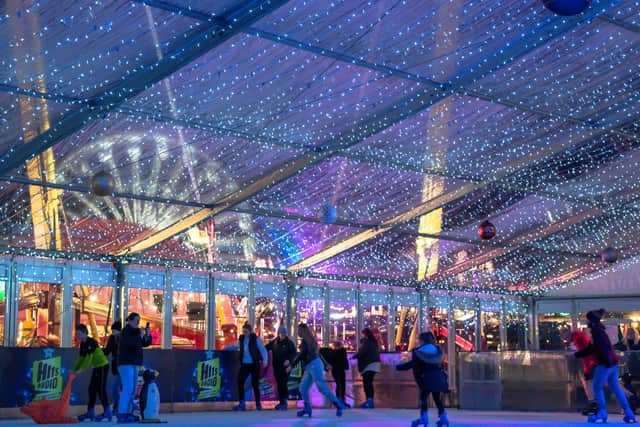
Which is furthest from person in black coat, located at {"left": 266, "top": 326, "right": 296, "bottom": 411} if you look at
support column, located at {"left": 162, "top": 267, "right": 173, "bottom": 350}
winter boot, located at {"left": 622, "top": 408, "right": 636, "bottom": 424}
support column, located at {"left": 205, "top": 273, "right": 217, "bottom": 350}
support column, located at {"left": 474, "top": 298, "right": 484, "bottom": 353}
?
support column, located at {"left": 474, "top": 298, "right": 484, "bottom": 353}

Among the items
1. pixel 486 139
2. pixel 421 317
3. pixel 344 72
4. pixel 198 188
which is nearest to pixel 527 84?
pixel 486 139

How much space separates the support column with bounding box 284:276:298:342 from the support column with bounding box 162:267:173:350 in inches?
114

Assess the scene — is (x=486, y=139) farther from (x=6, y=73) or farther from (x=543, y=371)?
(x=6, y=73)

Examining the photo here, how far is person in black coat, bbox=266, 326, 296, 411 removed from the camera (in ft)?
51.4

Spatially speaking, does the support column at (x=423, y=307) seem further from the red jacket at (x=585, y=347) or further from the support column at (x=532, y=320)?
the red jacket at (x=585, y=347)

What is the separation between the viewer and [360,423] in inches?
429

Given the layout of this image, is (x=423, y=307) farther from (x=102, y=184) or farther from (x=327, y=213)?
(x=102, y=184)

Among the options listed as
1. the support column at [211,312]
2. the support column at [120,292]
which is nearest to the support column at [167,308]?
the support column at [211,312]

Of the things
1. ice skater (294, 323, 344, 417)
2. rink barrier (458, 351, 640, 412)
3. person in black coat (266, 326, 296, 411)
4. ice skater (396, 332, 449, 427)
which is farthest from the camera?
person in black coat (266, 326, 296, 411)

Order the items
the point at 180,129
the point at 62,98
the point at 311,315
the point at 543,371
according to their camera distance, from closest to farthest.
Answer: the point at 62,98 → the point at 180,129 → the point at 543,371 → the point at 311,315

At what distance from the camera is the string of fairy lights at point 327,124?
1134cm

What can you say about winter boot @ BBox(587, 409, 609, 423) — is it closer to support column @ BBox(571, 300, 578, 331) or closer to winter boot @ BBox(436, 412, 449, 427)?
winter boot @ BBox(436, 412, 449, 427)

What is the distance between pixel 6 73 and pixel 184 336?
979cm

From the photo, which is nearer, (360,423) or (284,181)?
(360,423)
